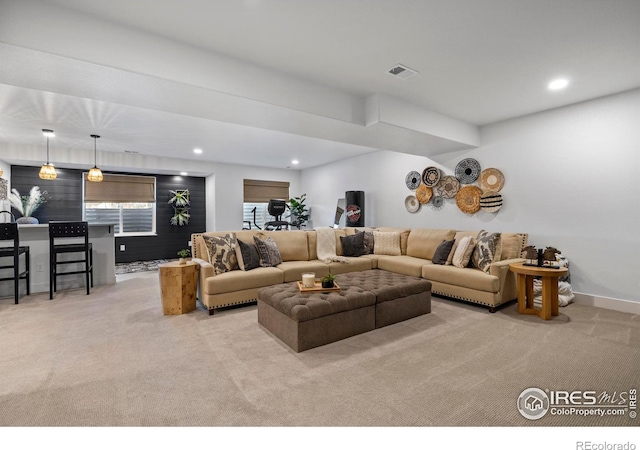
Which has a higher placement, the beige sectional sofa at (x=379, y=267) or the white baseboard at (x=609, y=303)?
the beige sectional sofa at (x=379, y=267)

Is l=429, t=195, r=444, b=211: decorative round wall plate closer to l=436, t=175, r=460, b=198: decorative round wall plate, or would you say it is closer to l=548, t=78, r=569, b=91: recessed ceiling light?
l=436, t=175, r=460, b=198: decorative round wall plate

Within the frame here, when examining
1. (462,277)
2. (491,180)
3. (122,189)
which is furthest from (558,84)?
(122,189)

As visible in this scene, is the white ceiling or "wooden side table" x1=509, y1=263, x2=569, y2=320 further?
"wooden side table" x1=509, y1=263, x2=569, y2=320

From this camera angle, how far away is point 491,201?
4.57 m

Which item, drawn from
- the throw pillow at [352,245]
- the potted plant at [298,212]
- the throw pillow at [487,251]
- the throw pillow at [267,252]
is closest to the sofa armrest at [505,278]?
the throw pillow at [487,251]

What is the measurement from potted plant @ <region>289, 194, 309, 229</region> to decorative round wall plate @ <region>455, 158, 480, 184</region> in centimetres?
446

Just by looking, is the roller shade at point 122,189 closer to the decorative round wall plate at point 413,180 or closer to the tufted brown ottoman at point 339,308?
the tufted brown ottoman at point 339,308

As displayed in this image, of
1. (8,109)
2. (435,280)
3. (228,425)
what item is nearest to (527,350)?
(435,280)

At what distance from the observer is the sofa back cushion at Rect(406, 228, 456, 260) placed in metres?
4.62

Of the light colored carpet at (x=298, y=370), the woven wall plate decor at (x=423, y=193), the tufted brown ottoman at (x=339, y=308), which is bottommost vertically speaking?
the light colored carpet at (x=298, y=370)

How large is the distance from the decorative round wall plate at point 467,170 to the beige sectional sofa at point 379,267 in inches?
39.0

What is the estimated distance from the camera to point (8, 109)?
12.3ft

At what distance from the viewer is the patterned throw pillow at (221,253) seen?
3736 mm

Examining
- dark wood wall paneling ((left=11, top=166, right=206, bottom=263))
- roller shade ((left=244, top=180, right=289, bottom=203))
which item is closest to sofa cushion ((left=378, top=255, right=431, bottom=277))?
roller shade ((left=244, top=180, right=289, bottom=203))
